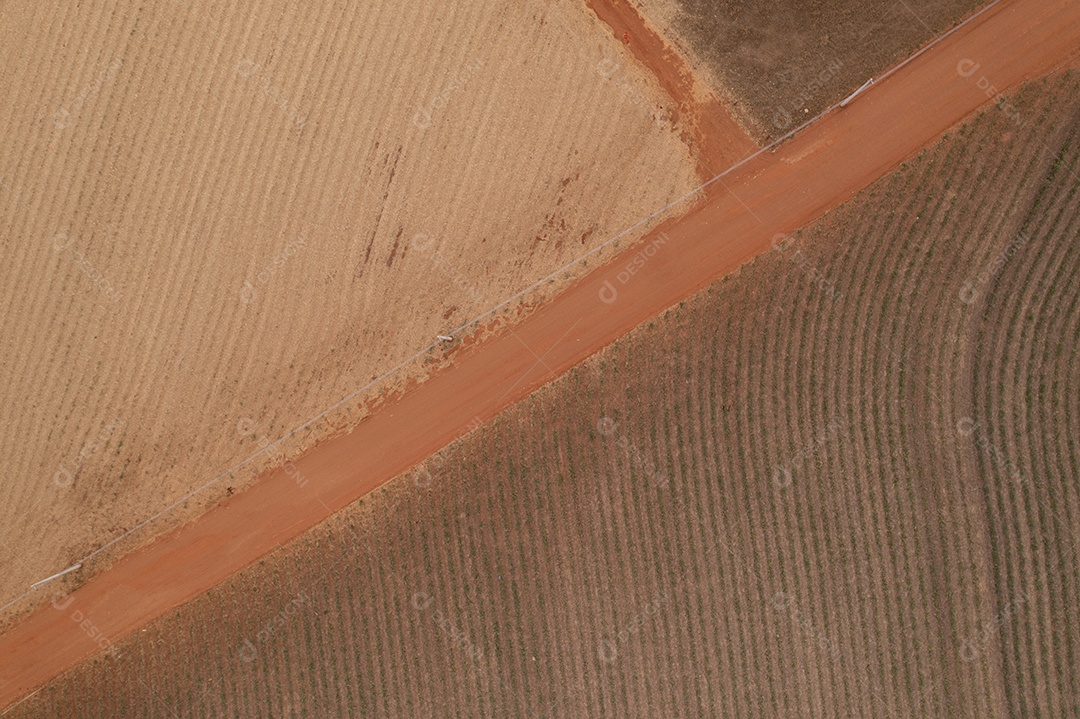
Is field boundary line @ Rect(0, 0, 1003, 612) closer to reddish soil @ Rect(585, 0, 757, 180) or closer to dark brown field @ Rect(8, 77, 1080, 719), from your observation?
reddish soil @ Rect(585, 0, 757, 180)

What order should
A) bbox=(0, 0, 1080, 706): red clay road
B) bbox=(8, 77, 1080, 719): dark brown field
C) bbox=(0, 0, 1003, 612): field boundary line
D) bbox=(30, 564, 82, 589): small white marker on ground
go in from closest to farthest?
1. bbox=(8, 77, 1080, 719): dark brown field
2. bbox=(0, 0, 1080, 706): red clay road
3. bbox=(0, 0, 1003, 612): field boundary line
4. bbox=(30, 564, 82, 589): small white marker on ground

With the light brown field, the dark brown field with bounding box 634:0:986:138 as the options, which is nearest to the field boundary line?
the light brown field

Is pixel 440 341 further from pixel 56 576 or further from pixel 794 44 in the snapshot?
pixel 794 44

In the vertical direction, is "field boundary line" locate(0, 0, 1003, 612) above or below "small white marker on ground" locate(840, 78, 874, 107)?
above

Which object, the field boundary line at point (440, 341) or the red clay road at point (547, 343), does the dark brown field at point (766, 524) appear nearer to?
the red clay road at point (547, 343)

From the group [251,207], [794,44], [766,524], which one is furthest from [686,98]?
[251,207]

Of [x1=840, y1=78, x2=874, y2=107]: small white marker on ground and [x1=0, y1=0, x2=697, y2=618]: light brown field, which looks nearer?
[x1=840, y1=78, x2=874, y2=107]: small white marker on ground

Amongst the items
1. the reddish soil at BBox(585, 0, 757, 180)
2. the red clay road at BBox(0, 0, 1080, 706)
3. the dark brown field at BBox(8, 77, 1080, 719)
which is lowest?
the dark brown field at BBox(8, 77, 1080, 719)
